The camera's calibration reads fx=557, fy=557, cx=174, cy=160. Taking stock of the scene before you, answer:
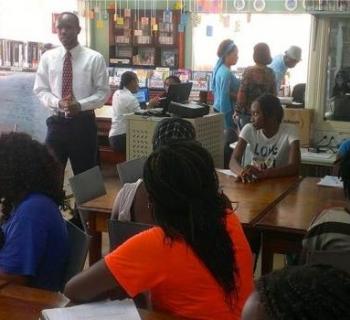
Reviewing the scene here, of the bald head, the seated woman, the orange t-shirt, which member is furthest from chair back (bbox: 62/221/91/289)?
the seated woman

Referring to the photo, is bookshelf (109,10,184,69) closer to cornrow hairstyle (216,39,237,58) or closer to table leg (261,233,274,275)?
cornrow hairstyle (216,39,237,58)

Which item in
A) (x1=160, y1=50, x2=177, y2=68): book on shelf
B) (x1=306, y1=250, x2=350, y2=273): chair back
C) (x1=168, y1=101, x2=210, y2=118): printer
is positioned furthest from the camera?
(x1=160, y1=50, x2=177, y2=68): book on shelf

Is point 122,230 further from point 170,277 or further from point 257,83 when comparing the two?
point 257,83

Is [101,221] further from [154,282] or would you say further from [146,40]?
[146,40]

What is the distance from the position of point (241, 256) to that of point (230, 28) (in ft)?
22.9

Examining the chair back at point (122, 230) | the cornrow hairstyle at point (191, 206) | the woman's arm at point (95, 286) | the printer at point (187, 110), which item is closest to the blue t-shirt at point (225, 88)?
the printer at point (187, 110)

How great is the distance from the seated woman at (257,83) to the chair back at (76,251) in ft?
10.6

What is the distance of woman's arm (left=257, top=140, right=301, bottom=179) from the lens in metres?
3.30

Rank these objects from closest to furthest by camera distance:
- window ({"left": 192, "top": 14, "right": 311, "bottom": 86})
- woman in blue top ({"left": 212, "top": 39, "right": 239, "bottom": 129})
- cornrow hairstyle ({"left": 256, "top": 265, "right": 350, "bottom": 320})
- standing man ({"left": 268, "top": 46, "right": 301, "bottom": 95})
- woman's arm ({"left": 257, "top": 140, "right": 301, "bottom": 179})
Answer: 1. cornrow hairstyle ({"left": 256, "top": 265, "right": 350, "bottom": 320})
2. woman's arm ({"left": 257, "top": 140, "right": 301, "bottom": 179})
3. woman in blue top ({"left": 212, "top": 39, "right": 239, "bottom": 129})
4. standing man ({"left": 268, "top": 46, "right": 301, "bottom": 95})
5. window ({"left": 192, "top": 14, "right": 311, "bottom": 86})

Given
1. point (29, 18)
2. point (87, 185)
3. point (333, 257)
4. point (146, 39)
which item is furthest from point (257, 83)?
point (146, 39)

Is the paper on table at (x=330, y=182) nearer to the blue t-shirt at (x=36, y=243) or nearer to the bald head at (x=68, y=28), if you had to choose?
the blue t-shirt at (x=36, y=243)

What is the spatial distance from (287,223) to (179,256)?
41.0 inches

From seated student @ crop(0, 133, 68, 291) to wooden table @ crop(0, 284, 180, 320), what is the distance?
17 cm

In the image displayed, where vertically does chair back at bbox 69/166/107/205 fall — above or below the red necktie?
below
